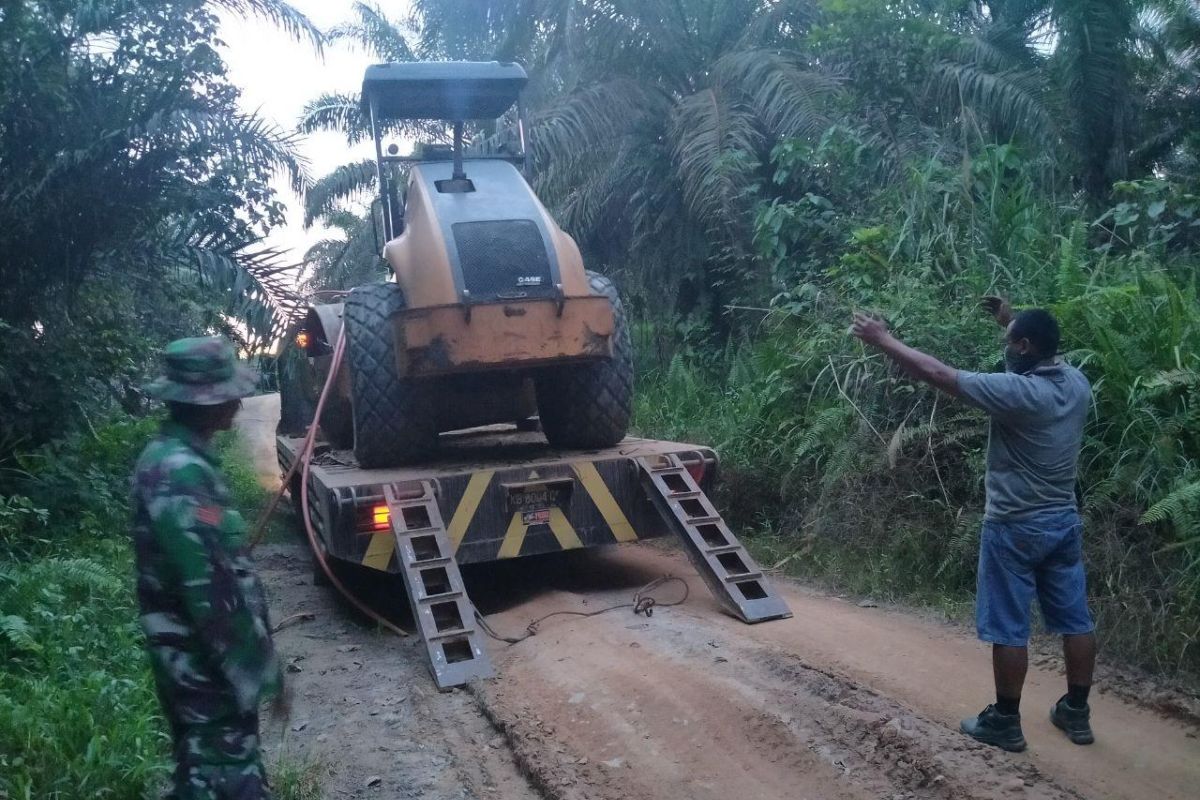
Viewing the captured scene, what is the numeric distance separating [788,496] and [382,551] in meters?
3.27

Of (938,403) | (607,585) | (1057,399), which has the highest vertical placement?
(1057,399)

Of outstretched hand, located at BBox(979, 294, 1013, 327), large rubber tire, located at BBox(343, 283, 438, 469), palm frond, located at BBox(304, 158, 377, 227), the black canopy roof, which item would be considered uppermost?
the black canopy roof

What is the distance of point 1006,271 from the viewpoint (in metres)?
7.18

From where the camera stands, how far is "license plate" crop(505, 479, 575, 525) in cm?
623

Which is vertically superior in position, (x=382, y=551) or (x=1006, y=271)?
(x=1006, y=271)

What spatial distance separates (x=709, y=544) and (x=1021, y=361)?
251cm

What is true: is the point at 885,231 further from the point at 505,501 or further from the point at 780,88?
the point at 505,501

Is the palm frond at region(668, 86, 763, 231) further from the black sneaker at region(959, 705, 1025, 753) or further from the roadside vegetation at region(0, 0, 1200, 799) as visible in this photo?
the black sneaker at region(959, 705, 1025, 753)

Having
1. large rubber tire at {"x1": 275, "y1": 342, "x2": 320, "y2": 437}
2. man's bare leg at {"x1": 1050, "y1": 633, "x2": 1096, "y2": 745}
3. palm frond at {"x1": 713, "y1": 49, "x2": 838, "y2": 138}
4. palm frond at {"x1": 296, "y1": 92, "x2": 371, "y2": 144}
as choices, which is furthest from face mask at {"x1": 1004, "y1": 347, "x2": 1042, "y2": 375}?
palm frond at {"x1": 296, "y1": 92, "x2": 371, "y2": 144}

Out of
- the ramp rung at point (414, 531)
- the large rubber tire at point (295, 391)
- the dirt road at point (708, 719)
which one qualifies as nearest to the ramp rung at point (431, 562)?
the ramp rung at point (414, 531)

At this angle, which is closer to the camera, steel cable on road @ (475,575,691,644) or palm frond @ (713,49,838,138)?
steel cable on road @ (475,575,691,644)

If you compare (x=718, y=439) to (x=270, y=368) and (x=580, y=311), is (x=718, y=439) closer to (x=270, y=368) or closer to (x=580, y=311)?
(x=580, y=311)

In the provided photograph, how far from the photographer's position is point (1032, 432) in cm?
407

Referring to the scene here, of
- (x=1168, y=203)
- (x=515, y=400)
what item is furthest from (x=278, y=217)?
(x=1168, y=203)
